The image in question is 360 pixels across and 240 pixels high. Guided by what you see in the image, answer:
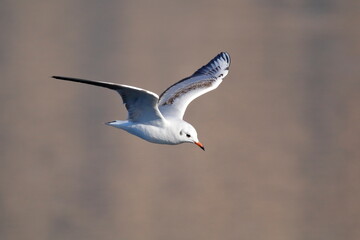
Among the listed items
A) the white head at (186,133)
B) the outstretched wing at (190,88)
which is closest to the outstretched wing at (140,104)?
the white head at (186,133)

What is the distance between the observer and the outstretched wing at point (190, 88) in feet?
14.5

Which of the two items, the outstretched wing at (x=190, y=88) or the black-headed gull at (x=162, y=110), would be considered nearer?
the black-headed gull at (x=162, y=110)

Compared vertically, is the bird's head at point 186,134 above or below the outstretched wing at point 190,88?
below

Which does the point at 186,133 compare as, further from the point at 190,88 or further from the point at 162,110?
the point at 190,88

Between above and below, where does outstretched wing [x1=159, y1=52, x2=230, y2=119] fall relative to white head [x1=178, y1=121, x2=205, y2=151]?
above

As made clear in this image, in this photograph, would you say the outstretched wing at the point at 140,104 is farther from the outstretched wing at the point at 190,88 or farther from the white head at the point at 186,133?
the outstretched wing at the point at 190,88

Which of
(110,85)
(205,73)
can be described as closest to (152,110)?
(110,85)

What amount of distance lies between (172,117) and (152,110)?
0.40 meters

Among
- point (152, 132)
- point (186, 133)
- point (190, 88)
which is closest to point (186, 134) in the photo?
point (186, 133)

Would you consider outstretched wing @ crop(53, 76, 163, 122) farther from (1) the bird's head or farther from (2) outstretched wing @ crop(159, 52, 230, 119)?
(2) outstretched wing @ crop(159, 52, 230, 119)

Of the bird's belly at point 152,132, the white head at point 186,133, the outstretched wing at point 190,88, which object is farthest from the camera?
the outstretched wing at point 190,88

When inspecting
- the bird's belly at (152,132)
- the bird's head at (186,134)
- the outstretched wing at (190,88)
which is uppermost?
the outstretched wing at (190,88)

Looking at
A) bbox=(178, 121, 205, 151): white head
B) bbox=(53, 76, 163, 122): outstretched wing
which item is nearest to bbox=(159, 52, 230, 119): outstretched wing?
bbox=(178, 121, 205, 151): white head

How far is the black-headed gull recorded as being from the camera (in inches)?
148
